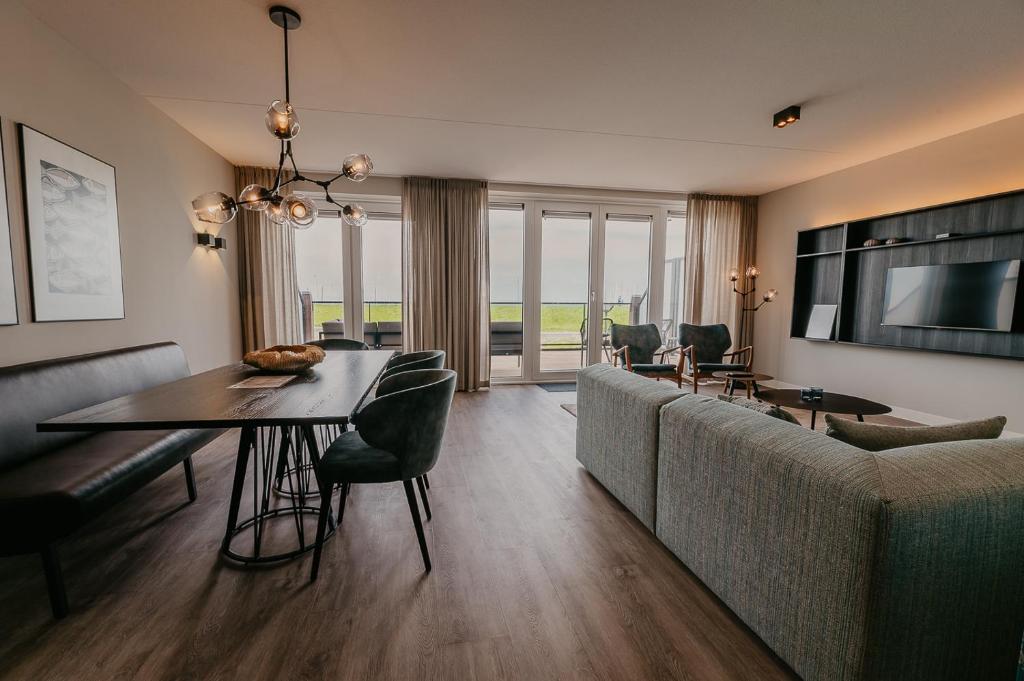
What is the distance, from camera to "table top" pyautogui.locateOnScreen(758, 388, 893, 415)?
2.88m

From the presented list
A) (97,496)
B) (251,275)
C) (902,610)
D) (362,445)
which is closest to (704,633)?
(902,610)

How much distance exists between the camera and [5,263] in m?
2.01

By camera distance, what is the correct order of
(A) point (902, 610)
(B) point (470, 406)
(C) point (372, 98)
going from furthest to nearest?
1. (B) point (470, 406)
2. (C) point (372, 98)
3. (A) point (902, 610)

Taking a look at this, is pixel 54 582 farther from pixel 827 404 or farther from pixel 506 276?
pixel 506 276

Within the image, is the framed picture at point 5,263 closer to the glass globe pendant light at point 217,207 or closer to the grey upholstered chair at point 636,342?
the glass globe pendant light at point 217,207

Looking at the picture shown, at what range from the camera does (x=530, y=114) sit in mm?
3383

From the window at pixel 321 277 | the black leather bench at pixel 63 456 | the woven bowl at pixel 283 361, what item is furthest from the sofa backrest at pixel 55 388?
the window at pixel 321 277

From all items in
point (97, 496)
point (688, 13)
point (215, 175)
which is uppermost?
point (688, 13)

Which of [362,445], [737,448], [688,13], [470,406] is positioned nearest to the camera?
[737,448]

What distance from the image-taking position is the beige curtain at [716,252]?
5777 mm

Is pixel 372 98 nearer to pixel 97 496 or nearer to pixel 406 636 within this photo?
pixel 97 496

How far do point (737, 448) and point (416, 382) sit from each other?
1463 mm

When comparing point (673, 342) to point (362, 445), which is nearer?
point (362, 445)

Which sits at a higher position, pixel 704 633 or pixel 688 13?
pixel 688 13
